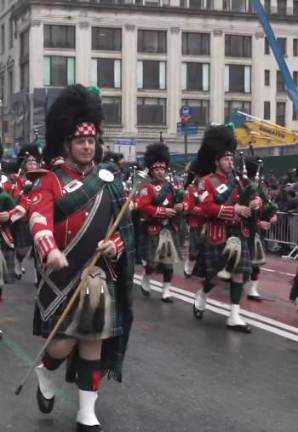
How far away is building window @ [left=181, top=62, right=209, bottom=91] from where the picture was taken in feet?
203

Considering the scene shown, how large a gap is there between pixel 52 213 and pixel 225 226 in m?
3.70

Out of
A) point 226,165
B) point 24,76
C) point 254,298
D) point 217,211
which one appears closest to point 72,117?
point 217,211

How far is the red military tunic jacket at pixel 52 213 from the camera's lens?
486cm

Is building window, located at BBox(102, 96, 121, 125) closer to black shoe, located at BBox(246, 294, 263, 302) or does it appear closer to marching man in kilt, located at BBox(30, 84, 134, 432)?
black shoe, located at BBox(246, 294, 263, 302)

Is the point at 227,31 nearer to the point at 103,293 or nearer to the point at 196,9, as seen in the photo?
the point at 196,9

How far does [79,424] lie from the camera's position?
16.1ft

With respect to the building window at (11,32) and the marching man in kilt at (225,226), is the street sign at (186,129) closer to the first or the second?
the marching man in kilt at (225,226)

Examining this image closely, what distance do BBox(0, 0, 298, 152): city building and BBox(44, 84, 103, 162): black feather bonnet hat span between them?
52.7 m

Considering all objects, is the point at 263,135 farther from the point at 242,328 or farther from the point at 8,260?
the point at 8,260

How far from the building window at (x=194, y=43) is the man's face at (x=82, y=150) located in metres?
57.8

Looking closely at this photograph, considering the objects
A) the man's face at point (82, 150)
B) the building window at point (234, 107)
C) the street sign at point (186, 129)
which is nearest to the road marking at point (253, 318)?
the man's face at point (82, 150)

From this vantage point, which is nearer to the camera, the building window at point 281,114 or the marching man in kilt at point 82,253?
the marching man in kilt at point 82,253

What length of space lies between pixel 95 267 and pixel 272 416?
1.61 metres

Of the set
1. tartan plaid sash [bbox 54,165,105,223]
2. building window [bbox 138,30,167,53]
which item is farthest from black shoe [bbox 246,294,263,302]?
building window [bbox 138,30,167,53]
